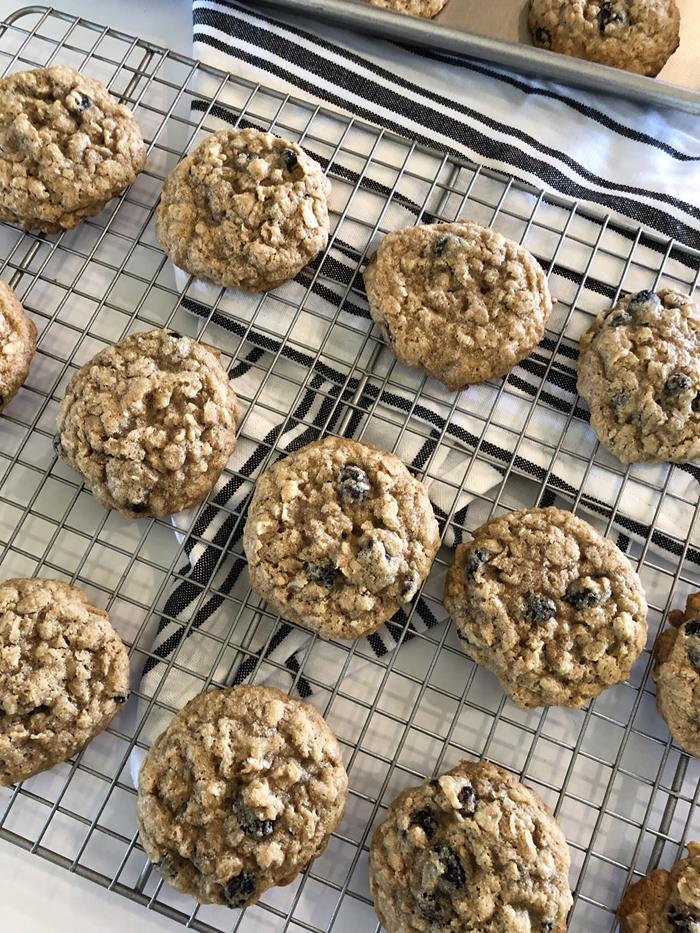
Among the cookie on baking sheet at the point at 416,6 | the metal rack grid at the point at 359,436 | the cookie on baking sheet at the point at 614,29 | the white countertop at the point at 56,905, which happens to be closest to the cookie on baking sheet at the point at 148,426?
the metal rack grid at the point at 359,436

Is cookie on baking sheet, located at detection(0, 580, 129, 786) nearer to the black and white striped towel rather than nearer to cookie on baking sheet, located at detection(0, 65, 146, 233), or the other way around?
the black and white striped towel

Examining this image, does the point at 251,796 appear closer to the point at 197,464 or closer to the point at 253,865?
the point at 253,865

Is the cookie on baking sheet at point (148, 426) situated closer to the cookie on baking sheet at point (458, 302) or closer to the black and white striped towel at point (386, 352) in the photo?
the black and white striped towel at point (386, 352)

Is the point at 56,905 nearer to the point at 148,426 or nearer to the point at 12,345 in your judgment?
the point at 148,426

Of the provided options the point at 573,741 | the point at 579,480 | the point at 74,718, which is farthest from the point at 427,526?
the point at 74,718

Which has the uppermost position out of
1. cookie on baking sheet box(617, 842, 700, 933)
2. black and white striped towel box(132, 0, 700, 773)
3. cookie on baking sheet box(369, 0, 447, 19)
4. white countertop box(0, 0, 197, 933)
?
cookie on baking sheet box(369, 0, 447, 19)

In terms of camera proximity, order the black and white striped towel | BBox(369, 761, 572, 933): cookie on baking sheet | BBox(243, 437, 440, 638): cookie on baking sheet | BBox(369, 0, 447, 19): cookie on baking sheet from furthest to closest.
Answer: BBox(369, 0, 447, 19): cookie on baking sheet → the black and white striped towel → BBox(243, 437, 440, 638): cookie on baking sheet → BBox(369, 761, 572, 933): cookie on baking sheet

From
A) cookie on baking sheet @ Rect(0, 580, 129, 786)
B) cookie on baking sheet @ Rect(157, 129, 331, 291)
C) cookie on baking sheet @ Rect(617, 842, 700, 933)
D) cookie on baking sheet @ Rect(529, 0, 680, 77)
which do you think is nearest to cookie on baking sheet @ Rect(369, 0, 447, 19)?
cookie on baking sheet @ Rect(529, 0, 680, 77)

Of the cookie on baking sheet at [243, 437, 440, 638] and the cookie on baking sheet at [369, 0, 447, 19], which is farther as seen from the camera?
the cookie on baking sheet at [369, 0, 447, 19]
